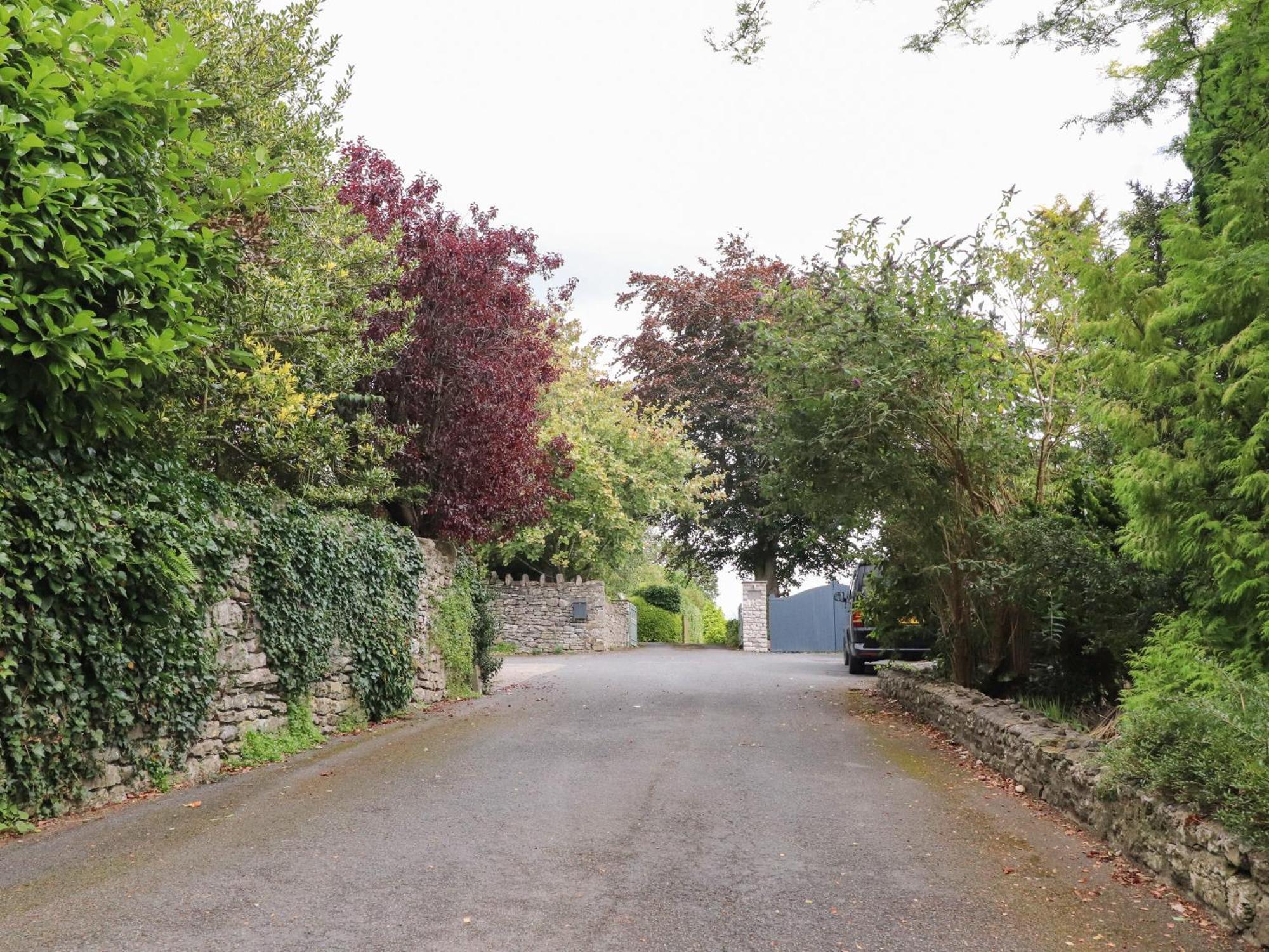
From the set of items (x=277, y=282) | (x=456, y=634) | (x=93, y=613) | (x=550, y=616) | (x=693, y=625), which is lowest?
(x=693, y=625)

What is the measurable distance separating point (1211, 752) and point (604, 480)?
19855 mm

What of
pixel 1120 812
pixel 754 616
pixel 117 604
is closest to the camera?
pixel 1120 812

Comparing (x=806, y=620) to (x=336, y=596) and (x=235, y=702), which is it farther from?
(x=235, y=702)

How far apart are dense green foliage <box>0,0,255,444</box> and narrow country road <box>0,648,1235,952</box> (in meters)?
2.57

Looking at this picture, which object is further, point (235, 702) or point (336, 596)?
point (336, 596)

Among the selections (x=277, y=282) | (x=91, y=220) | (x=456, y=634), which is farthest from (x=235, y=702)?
(x=456, y=634)

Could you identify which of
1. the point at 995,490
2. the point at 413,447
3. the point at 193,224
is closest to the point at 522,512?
the point at 413,447

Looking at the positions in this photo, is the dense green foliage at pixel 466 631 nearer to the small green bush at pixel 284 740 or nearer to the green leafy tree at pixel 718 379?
the small green bush at pixel 284 740

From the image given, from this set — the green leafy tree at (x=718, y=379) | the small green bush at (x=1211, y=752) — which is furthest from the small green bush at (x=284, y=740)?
the green leafy tree at (x=718, y=379)

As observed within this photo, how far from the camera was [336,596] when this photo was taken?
9453mm

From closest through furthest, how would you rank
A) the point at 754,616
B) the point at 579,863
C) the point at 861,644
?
the point at 579,863 < the point at 861,644 < the point at 754,616

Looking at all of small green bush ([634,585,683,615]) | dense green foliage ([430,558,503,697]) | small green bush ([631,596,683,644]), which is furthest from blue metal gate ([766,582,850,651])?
dense green foliage ([430,558,503,697])

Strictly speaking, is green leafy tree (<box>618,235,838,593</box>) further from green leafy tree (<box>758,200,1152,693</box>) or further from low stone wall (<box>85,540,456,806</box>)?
low stone wall (<box>85,540,456,806</box>)

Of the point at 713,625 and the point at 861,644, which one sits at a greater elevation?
the point at 861,644
